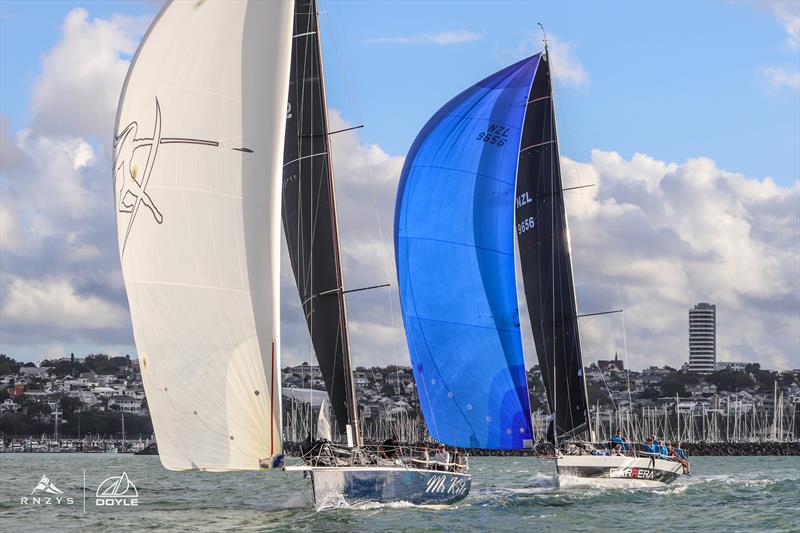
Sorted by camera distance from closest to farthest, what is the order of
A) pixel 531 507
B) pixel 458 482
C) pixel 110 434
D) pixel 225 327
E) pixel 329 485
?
pixel 225 327 < pixel 329 485 < pixel 458 482 < pixel 531 507 < pixel 110 434

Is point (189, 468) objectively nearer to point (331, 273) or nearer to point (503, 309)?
point (331, 273)

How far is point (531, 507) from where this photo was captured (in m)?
32.8

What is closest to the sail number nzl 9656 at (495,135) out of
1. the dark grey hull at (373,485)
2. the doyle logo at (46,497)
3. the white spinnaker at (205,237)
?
the dark grey hull at (373,485)

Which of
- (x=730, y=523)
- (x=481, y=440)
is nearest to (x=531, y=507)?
(x=481, y=440)

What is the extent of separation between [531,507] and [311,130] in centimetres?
1159

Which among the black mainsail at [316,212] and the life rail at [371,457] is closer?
the life rail at [371,457]

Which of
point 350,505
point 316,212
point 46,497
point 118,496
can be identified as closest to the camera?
point 350,505

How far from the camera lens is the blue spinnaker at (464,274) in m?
33.7

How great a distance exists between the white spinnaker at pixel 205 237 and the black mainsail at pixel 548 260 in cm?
1589

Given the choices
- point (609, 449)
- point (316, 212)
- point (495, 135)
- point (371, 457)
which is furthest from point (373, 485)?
point (495, 135)

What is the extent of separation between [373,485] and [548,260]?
13164mm

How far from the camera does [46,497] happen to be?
131ft

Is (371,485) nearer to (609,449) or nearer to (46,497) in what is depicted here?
(609,449)

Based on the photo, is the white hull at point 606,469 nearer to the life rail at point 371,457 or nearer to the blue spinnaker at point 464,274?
the blue spinnaker at point 464,274
